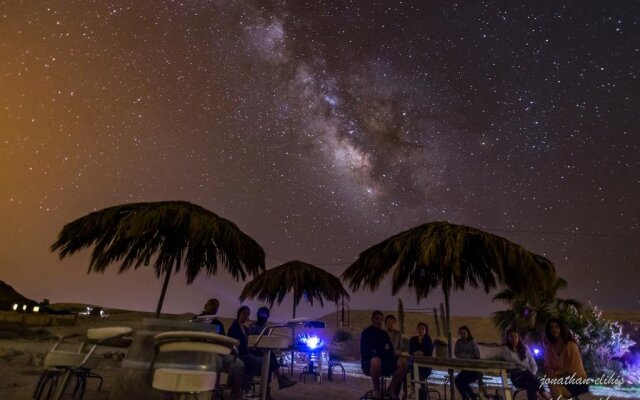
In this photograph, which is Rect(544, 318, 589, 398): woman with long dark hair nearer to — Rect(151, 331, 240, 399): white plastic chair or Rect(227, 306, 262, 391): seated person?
Rect(227, 306, 262, 391): seated person

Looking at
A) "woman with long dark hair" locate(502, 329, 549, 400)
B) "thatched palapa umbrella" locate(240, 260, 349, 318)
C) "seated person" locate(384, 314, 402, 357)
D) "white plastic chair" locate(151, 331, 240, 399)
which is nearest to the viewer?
Result: "white plastic chair" locate(151, 331, 240, 399)

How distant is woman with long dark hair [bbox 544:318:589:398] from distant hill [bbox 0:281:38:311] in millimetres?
35875

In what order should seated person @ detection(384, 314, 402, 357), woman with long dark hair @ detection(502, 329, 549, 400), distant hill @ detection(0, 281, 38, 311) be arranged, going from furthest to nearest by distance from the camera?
distant hill @ detection(0, 281, 38, 311) → seated person @ detection(384, 314, 402, 357) → woman with long dark hair @ detection(502, 329, 549, 400)

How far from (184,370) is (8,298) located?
3893 centimetres

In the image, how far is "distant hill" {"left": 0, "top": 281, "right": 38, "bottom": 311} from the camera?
2900 centimetres

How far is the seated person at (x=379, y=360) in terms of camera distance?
587 cm

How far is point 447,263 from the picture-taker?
6.14 metres

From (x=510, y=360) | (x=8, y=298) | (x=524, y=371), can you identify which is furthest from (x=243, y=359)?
(x=8, y=298)

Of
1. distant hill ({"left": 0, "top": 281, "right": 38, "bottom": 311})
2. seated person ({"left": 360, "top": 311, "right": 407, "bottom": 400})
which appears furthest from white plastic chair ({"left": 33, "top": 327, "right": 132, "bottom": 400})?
distant hill ({"left": 0, "top": 281, "right": 38, "bottom": 311})

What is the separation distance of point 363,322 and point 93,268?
173 ft

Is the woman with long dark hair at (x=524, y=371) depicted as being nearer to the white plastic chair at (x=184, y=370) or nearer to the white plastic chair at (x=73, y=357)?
the white plastic chair at (x=184, y=370)

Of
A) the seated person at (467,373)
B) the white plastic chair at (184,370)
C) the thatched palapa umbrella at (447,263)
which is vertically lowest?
the seated person at (467,373)

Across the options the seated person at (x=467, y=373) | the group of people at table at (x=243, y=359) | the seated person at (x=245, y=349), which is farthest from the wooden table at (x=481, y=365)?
the seated person at (x=245, y=349)

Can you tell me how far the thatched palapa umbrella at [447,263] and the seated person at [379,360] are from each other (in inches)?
35.3
